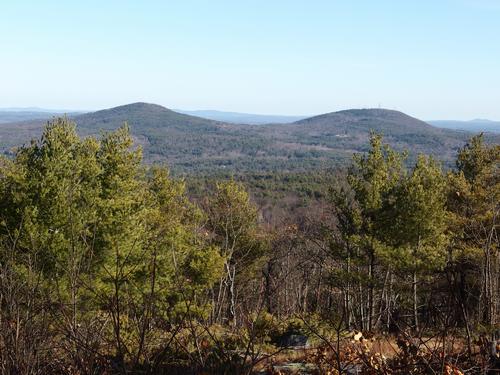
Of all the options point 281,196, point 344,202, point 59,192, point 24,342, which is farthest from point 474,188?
point 281,196

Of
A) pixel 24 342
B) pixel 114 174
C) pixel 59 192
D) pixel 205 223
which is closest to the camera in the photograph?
pixel 24 342

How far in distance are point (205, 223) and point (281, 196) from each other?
61.5m

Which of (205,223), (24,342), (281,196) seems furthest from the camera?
(281,196)

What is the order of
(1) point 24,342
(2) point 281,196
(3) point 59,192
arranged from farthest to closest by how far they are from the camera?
1. (2) point 281,196
2. (3) point 59,192
3. (1) point 24,342

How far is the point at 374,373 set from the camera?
13.2 ft

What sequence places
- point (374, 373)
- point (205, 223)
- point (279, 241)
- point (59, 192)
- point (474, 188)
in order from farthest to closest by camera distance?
point (279, 241), point (205, 223), point (474, 188), point (59, 192), point (374, 373)

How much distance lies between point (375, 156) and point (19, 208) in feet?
39.4

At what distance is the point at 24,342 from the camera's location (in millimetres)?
3158

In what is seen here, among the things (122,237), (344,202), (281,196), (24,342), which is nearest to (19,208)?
(122,237)

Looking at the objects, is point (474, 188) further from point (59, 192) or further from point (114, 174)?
point (59, 192)

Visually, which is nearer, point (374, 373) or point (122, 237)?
point (374, 373)

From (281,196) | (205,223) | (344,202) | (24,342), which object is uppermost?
(24,342)

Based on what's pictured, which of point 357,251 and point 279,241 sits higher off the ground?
point 357,251

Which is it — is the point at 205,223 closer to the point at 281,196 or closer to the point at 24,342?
the point at 24,342
